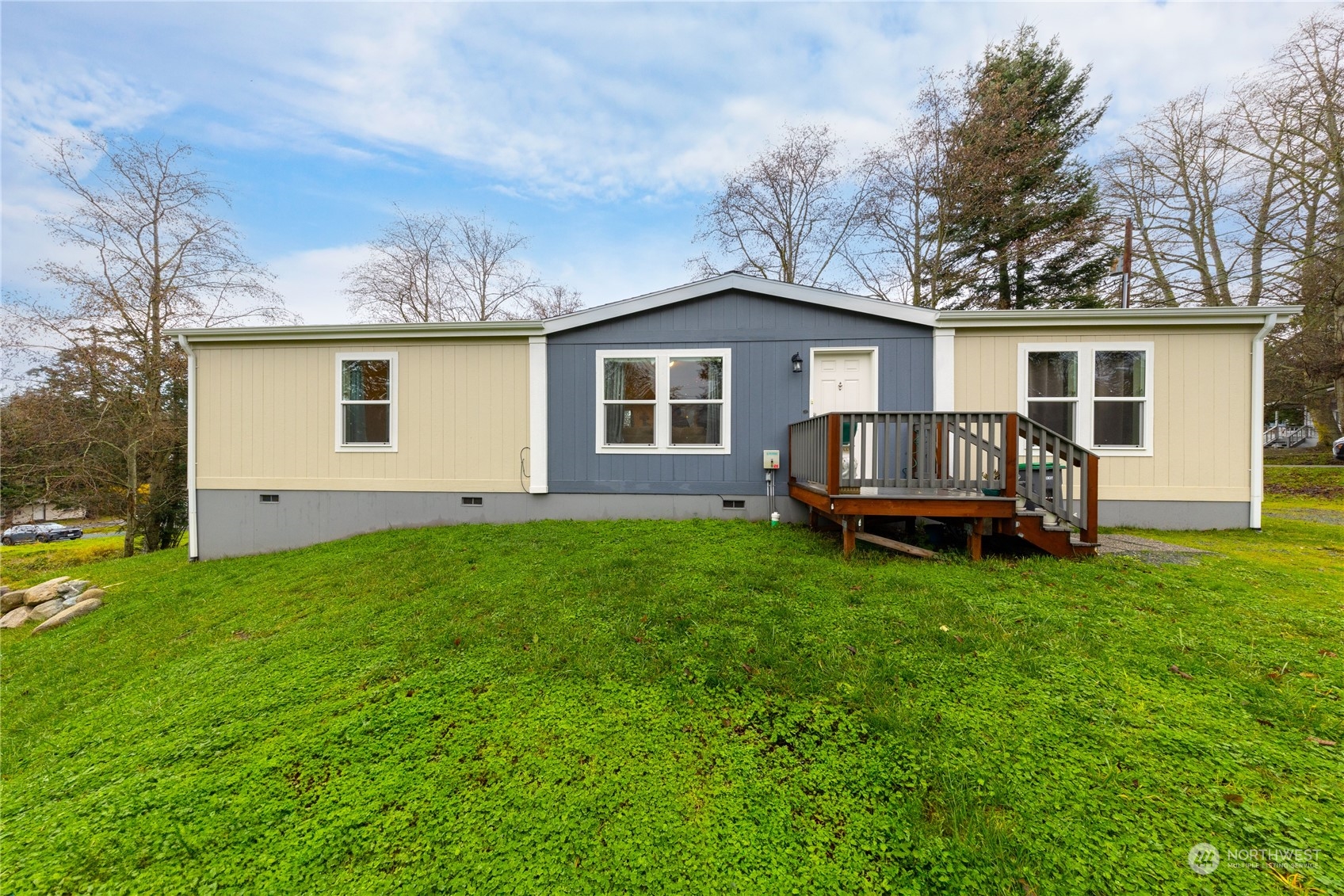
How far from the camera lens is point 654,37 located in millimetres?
8820

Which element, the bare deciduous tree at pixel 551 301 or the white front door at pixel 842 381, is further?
the bare deciduous tree at pixel 551 301

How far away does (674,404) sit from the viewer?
20.1 feet

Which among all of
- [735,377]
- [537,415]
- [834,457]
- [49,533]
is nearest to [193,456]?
[537,415]

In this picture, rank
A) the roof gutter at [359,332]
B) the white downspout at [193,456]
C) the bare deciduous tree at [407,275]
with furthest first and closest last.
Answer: the bare deciduous tree at [407,275]
the white downspout at [193,456]
the roof gutter at [359,332]

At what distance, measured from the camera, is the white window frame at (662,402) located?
19.8ft

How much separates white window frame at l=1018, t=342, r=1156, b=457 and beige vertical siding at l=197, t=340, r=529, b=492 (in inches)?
261

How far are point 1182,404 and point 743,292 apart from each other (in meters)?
5.73

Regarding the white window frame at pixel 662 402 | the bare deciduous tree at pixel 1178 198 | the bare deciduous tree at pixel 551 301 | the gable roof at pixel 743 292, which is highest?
the bare deciduous tree at pixel 1178 198

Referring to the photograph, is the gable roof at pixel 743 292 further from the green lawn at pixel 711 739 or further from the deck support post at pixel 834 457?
the green lawn at pixel 711 739

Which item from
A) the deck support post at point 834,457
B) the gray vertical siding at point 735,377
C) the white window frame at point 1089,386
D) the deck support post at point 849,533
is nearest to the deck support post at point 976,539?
the deck support post at point 849,533

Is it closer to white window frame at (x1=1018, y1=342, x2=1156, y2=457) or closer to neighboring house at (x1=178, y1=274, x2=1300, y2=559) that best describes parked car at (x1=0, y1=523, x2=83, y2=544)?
neighboring house at (x1=178, y1=274, x2=1300, y2=559)

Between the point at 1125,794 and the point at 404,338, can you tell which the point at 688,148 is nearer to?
the point at 404,338

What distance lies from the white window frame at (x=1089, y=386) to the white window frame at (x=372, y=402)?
8.50 metres

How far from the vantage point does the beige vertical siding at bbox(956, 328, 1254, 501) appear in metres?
5.54
